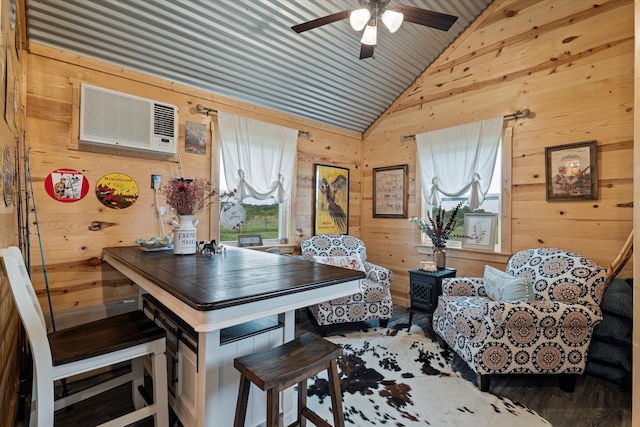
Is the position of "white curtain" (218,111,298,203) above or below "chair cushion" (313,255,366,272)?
above

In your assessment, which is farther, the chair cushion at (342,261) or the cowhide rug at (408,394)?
the chair cushion at (342,261)

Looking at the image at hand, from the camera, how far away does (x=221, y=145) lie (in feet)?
10.2

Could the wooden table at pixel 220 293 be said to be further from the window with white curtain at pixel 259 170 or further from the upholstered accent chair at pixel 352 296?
the window with white curtain at pixel 259 170

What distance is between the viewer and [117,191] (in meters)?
2.55

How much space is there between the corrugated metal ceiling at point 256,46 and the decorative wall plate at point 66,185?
95 cm

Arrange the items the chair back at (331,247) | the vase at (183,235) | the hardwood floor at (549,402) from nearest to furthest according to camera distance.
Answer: the hardwood floor at (549,402) < the vase at (183,235) < the chair back at (331,247)

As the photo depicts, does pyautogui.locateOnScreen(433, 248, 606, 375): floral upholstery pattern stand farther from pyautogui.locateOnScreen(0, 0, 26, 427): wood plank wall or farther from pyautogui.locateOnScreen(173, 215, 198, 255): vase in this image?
pyautogui.locateOnScreen(0, 0, 26, 427): wood plank wall

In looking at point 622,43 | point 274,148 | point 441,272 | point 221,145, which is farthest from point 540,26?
point 221,145

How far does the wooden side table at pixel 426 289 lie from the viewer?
2.93 m

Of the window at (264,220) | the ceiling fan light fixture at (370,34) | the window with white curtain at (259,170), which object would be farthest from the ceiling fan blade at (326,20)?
the window at (264,220)

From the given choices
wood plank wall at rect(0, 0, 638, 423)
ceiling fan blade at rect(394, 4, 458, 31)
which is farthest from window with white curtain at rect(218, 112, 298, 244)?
ceiling fan blade at rect(394, 4, 458, 31)

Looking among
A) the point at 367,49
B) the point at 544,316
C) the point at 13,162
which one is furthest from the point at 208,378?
the point at 367,49

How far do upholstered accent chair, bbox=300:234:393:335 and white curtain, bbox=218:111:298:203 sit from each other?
776mm

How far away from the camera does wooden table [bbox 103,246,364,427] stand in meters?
1.13
